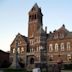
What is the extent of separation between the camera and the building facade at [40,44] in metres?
71.2

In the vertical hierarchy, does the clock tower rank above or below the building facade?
above

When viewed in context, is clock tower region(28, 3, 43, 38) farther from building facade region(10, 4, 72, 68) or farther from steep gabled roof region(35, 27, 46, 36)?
steep gabled roof region(35, 27, 46, 36)

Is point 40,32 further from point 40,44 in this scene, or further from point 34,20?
point 34,20

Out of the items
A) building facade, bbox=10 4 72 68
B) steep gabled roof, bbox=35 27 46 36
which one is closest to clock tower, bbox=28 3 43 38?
building facade, bbox=10 4 72 68

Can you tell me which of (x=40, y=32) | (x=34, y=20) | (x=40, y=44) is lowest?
(x=40, y=44)

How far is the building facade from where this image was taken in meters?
71.2

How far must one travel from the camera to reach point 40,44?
7456 cm

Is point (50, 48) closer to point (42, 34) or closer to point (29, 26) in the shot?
point (42, 34)

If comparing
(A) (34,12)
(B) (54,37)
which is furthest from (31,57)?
(A) (34,12)

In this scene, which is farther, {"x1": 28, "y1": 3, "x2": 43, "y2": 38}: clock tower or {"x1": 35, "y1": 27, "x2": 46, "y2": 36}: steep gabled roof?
{"x1": 28, "y1": 3, "x2": 43, "y2": 38}: clock tower

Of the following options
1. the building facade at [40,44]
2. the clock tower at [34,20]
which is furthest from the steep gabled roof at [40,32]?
the clock tower at [34,20]

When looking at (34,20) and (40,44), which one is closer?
(40,44)

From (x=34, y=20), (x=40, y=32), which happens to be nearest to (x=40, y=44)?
(x=40, y=32)

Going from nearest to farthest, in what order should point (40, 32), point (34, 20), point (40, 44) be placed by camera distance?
point (40, 44) → point (40, 32) → point (34, 20)
